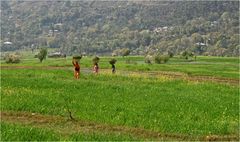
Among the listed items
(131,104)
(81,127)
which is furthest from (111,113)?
(81,127)

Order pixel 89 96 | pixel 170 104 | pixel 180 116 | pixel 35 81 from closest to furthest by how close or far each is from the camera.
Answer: pixel 180 116 → pixel 170 104 → pixel 89 96 → pixel 35 81

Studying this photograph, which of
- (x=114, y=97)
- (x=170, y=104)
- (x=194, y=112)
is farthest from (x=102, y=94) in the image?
(x=194, y=112)

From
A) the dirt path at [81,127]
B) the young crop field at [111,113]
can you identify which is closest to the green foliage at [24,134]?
the young crop field at [111,113]

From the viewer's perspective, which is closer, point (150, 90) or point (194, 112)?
point (194, 112)

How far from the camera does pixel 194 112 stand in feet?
97.3

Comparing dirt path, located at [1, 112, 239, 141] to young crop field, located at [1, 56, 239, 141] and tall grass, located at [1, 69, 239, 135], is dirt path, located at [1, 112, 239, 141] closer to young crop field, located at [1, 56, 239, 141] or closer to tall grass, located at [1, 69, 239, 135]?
young crop field, located at [1, 56, 239, 141]

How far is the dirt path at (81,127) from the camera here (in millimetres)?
22453

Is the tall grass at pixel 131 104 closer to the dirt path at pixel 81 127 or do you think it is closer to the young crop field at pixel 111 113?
the young crop field at pixel 111 113

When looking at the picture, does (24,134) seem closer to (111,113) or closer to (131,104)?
(111,113)

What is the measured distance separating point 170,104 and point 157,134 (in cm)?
933

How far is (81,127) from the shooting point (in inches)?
929

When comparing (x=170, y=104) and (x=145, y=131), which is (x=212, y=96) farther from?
(x=145, y=131)

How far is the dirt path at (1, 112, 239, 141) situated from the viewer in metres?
22.5

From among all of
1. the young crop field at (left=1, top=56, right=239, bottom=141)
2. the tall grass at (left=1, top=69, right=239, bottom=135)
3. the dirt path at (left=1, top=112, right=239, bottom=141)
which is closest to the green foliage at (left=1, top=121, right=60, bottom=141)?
the young crop field at (left=1, top=56, right=239, bottom=141)
